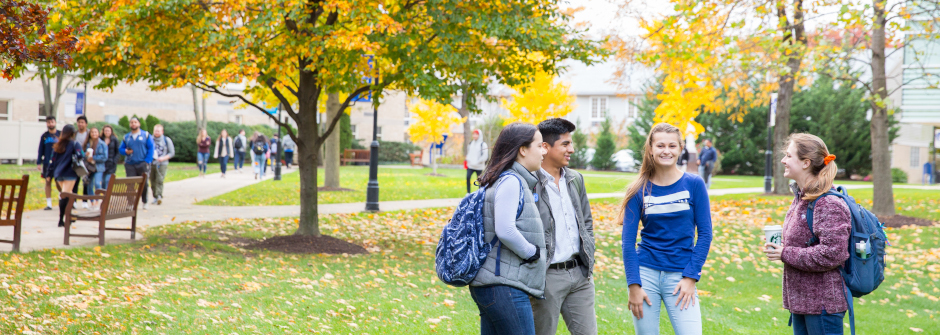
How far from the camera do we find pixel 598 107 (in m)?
60.7

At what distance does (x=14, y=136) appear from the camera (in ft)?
92.3

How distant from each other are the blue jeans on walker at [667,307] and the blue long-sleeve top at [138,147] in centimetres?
1149

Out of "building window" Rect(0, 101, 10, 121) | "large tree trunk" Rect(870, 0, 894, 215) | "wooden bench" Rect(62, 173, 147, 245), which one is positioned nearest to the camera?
"wooden bench" Rect(62, 173, 147, 245)

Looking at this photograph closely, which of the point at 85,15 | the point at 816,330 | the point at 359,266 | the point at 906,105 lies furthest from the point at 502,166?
the point at 906,105

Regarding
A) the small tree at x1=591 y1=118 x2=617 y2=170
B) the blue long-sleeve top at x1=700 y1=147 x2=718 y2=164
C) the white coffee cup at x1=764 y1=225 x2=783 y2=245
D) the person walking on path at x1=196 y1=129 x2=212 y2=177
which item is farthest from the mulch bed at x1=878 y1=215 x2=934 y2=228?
the small tree at x1=591 y1=118 x2=617 y2=170

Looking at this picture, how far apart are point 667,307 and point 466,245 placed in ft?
3.93

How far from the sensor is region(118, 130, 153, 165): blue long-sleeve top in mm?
13094

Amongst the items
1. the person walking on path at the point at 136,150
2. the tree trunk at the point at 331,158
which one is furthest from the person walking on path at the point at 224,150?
the person walking on path at the point at 136,150

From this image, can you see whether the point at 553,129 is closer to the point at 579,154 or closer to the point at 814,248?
the point at 814,248

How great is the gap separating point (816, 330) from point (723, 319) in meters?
3.49

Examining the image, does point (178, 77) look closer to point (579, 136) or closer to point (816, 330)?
point (816, 330)

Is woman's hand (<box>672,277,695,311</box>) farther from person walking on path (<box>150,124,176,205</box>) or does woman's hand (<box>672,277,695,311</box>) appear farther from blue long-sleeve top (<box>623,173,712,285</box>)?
person walking on path (<box>150,124,176,205</box>)

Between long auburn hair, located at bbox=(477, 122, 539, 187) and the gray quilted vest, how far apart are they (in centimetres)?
4

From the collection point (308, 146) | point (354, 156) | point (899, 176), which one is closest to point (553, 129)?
point (308, 146)
